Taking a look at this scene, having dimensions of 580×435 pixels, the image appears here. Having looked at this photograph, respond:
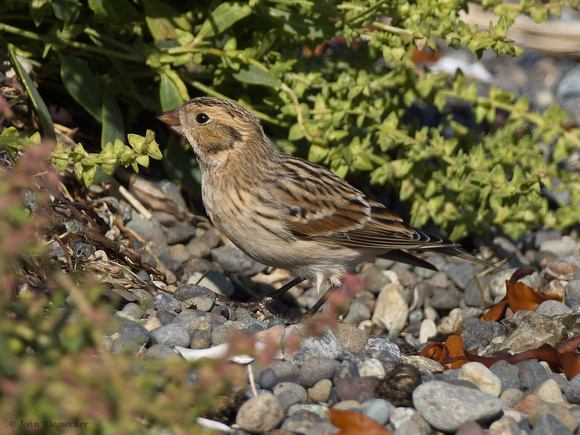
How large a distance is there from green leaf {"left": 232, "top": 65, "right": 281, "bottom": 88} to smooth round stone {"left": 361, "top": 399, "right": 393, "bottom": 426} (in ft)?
8.37

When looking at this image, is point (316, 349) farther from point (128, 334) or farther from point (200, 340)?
point (128, 334)

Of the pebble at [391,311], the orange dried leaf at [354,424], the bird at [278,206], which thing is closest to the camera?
the orange dried leaf at [354,424]

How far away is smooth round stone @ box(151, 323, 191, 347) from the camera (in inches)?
128

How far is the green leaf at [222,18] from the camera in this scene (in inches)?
180

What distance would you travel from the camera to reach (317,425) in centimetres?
264

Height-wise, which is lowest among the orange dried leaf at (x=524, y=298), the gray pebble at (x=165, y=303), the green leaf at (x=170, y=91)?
the orange dried leaf at (x=524, y=298)

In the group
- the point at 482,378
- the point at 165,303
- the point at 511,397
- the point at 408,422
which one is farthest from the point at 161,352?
the point at 511,397

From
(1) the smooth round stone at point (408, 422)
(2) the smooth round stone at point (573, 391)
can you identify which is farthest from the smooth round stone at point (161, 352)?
(2) the smooth round stone at point (573, 391)

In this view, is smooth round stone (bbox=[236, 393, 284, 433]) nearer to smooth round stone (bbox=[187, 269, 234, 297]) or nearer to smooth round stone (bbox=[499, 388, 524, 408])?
smooth round stone (bbox=[499, 388, 524, 408])

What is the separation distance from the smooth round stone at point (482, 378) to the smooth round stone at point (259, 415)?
3.32ft

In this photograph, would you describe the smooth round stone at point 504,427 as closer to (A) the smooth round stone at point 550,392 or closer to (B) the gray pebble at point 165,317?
(A) the smooth round stone at point 550,392

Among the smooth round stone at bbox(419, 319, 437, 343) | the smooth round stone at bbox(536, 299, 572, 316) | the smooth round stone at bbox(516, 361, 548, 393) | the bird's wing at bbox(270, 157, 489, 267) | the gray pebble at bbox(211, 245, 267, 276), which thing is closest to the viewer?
the smooth round stone at bbox(516, 361, 548, 393)


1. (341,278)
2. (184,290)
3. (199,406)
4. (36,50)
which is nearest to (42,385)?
(199,406)

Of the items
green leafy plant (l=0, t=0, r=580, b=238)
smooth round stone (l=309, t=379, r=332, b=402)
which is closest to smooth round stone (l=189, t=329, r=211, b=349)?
smooth round stone (l=309, t=379, r=332, b=402)
